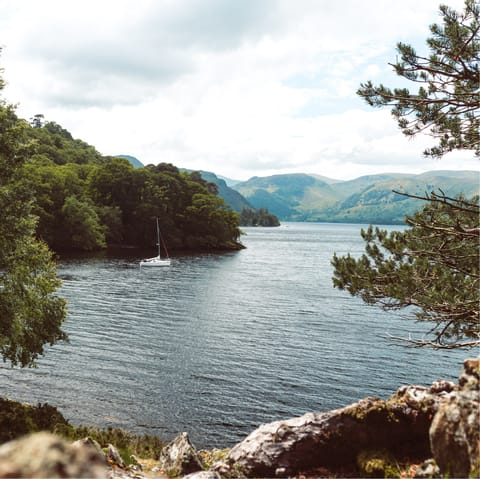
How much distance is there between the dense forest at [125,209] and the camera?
103250 mm

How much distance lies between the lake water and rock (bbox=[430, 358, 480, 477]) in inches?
709

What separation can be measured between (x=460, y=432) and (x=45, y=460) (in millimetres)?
5265

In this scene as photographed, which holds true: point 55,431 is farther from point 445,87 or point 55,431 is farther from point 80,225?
point 80,225

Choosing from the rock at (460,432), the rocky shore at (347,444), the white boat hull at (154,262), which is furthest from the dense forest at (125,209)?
the rock at (460,432)

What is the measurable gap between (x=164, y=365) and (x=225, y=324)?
13390 mm

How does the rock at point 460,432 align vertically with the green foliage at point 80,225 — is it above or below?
below

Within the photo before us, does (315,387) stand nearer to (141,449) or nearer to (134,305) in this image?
(141,449)

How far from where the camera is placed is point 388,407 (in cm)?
1014

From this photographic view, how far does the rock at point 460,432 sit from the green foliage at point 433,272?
22.6 ft

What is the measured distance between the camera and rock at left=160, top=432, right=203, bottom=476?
42.6 ft

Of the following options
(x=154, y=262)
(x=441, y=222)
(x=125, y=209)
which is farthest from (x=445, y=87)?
(x=125, y=209)

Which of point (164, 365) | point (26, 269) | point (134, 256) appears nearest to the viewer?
point (26, 269)

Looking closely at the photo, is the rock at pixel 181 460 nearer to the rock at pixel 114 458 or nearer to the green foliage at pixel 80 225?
the rock at pixel 114 458

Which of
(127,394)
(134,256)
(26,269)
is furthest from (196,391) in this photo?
(134,256)
